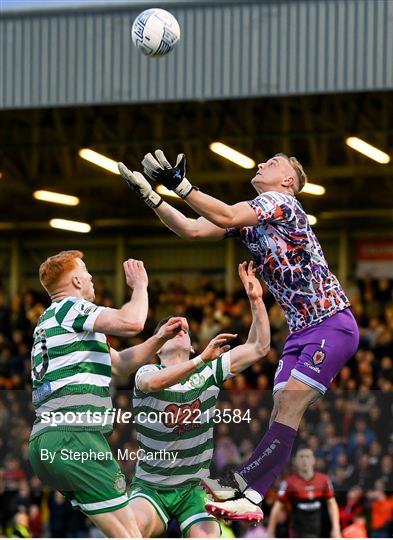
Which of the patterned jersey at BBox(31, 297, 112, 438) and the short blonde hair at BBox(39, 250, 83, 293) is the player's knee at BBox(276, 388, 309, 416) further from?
the short blonde hair at BBox(39, 250, 83, 293)

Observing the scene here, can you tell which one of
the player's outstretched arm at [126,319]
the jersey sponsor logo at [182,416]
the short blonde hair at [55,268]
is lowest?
the jersey sponsor logo at [182,416]

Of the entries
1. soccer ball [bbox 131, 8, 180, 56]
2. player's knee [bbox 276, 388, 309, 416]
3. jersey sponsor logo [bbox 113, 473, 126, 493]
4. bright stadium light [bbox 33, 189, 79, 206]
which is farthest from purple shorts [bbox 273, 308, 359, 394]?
bright stadium light [bbox 33, 189, 79, 206]

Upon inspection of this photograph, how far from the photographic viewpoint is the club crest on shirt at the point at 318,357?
10.2 meters

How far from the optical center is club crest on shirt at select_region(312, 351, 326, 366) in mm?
10211

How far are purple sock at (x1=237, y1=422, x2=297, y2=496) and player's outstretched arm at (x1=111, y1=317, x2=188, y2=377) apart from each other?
3.23 feet

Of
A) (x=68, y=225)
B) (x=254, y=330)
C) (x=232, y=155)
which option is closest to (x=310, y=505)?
(x=254, y=330)

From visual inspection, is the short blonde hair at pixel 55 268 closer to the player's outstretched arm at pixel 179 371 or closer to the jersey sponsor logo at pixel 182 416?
the player's outstretched arm at pixel 179 371

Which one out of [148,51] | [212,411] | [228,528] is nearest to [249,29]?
[228,528]

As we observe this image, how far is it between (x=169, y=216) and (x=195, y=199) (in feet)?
1.54

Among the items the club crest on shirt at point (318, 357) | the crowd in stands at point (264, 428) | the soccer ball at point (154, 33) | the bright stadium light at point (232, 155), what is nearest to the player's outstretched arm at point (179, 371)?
the club crest on shirt at point (318, 357)

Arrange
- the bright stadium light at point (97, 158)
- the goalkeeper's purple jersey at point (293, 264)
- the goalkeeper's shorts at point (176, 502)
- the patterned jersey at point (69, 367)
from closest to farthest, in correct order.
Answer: the patterned jersey at point (69, 367) → the goalkeeper's purple jersey at point (293, 264) → the goalkeeper's shorts at point (176, 502) → the bright stadium light at point (97, 158)

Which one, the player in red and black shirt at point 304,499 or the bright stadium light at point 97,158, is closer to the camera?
the player in red and black shirt at point 304,499

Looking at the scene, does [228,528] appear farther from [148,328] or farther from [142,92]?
[148,328]

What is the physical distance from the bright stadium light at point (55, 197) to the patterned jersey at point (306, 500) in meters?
15.6
